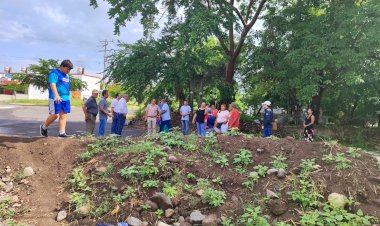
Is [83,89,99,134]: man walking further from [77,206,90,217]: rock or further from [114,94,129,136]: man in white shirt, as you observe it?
[77,206,90,217]: rock

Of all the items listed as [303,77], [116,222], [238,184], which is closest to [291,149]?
[238,184]

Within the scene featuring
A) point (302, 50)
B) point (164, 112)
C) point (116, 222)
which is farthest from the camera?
point (302, 50)

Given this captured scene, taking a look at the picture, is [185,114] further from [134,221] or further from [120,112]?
[134,221]

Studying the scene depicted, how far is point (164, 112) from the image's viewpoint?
1266 cm

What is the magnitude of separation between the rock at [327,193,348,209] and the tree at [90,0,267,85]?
11.5m

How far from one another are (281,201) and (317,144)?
1.73 meters

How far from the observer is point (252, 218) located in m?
4.44

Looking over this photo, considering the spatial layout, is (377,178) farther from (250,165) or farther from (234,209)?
(234,209)

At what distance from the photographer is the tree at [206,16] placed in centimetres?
1587

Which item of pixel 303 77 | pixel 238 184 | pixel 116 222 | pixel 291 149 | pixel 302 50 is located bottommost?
pixel 116 222


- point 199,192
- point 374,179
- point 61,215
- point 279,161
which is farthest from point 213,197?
point 374,179

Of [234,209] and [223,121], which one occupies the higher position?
[223,121]

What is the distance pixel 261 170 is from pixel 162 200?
1.58 meters

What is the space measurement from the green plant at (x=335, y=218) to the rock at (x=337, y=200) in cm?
9
